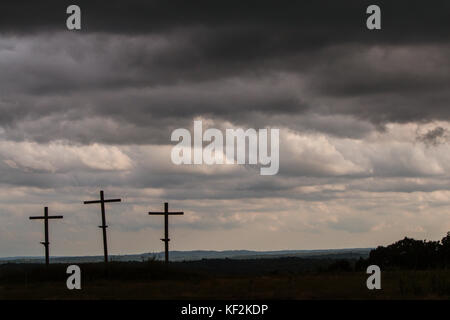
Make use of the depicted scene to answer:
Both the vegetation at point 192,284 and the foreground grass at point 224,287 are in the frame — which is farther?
the vegetation at point 192,284

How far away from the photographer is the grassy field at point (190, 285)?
1577 inches

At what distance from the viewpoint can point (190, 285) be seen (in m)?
47.4

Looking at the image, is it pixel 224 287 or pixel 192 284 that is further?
pixel 192 284

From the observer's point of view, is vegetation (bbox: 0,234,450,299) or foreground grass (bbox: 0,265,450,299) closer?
foreground grass (bbox: 0,265,450,299)

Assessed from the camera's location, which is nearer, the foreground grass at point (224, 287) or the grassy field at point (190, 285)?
the foreground grass at point (224, 287)

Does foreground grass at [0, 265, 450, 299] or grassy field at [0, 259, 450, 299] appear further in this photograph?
grassy field at [0, 259, 450, 299]

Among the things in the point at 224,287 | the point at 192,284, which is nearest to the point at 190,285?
the point at 192,284

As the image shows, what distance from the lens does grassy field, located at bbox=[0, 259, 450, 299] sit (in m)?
40.1

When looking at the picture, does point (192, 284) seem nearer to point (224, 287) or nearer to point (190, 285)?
point (190, 285)
